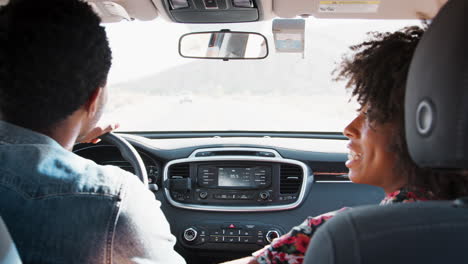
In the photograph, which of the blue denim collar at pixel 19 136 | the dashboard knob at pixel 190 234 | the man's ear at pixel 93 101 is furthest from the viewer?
the dashboard knob at pixel 190 234

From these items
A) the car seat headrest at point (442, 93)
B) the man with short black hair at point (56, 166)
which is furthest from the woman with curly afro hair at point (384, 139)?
the man with short black hair at point (56, 166)

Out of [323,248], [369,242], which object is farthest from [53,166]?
[369,242]

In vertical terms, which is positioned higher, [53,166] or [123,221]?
[53,166]

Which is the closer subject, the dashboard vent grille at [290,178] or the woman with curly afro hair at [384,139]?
the woman with curly afro hair at [384,139]

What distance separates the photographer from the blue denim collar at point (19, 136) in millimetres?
1812

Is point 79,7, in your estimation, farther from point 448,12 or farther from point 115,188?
point 448,12

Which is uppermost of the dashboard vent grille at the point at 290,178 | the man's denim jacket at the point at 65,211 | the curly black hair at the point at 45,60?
the curly black hair at the point at 45,60

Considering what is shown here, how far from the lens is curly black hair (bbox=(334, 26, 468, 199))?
172 cm

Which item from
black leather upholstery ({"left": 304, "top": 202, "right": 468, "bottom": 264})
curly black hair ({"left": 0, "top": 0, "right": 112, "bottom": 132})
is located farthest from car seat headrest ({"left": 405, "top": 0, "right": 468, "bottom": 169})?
curly black hair ({"left": 0, "top": 0, "right": 112, "bottom": 132})

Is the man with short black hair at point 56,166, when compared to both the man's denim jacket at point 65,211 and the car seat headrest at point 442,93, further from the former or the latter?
the car seat headrest at point 442,93

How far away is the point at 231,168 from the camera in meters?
4.39

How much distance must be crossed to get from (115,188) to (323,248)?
0.76 metres

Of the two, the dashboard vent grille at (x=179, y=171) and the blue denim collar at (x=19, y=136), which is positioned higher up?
the blue denim collar at (x=19, y=136)

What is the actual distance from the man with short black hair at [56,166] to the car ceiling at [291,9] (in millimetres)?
1645
